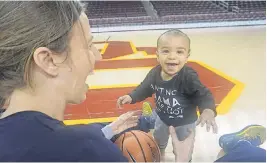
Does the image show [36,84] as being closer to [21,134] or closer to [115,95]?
[21,134]

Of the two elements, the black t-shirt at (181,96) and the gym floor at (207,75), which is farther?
the gym floor at (207,75)

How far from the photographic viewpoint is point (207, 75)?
247 centimetres

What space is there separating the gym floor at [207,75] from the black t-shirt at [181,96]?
0.41 ft

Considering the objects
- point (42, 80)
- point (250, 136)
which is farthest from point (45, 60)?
point (250, 136)

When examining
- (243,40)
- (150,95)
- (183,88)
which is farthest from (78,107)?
(243,40)

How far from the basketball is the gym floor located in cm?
9

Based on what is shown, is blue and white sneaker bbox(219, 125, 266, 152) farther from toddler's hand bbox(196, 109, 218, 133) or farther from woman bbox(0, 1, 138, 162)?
woman bbox(0, 1, 138, 162)

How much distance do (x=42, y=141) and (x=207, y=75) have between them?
1984 millimetres

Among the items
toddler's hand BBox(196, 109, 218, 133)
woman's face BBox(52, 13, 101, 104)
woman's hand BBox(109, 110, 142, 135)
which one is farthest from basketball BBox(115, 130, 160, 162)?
woman's face BBox(52, 13, 101, 104)

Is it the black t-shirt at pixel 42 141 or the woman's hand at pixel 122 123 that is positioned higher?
the black t-shirt at pixel 42 141

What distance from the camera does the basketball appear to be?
129 centimetres

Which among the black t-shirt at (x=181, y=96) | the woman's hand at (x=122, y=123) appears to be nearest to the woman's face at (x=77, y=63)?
the woman's hand at (x=122, y=123)

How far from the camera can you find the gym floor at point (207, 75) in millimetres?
1804

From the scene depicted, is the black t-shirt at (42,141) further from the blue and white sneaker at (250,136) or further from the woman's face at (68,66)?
the blue and white sneaker at (250,136)
